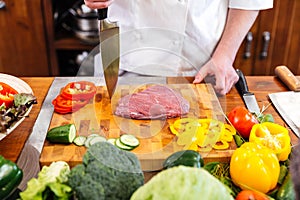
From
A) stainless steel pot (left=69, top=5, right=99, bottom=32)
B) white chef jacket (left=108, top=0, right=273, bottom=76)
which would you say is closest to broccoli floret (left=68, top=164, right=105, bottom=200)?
white chef jacket (left=108, top=0, right=273, bottom=76)

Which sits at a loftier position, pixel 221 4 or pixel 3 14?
pixel 221 4

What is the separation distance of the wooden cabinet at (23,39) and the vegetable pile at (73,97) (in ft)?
3.05

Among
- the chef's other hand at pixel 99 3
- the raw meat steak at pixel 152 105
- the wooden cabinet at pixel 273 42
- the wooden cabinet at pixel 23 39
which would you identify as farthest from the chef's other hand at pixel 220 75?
the wooden cabinet at pixel 23 39

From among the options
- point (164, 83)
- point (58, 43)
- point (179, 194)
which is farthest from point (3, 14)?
point (179, 194)

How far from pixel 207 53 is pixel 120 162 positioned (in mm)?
735

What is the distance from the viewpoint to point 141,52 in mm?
1254

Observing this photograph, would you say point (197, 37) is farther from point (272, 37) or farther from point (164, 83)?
point (272, 37)

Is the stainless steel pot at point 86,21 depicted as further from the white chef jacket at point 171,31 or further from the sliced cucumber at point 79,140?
the sliced cucumber at point 79,140

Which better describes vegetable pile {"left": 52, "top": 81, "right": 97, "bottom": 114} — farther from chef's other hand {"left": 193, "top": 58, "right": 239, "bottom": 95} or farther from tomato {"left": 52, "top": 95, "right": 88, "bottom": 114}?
chef's other hand {"left": 193, "top": 58, "right": 239, "bottom": 95}

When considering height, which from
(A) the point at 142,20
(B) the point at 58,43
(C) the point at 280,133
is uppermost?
(A) the point at 142,20

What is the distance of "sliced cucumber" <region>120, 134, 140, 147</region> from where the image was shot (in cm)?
96

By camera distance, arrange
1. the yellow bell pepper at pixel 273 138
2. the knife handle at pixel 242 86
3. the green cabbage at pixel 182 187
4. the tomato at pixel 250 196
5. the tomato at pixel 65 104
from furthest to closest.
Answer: the knife handle at pixel 242 86
the tomato at pixel 65 104
the yellow bell pepper at pixel 273 138
the tomato at pixel 250 196
the green cabbage at pixel 182 187

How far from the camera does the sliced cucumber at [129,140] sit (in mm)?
958

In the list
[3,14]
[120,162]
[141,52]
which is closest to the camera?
[120,162]
